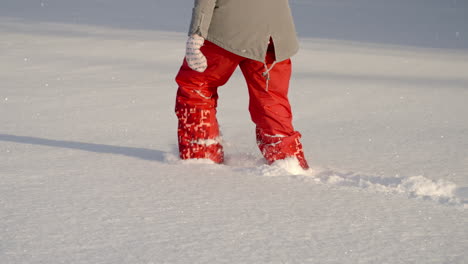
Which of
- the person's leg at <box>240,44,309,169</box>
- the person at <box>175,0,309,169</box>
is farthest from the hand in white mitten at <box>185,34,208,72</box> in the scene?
the person's leg at <box>240,44,309,169</box>

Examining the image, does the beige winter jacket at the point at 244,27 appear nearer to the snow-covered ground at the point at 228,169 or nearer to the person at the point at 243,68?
the person at the point at 243,68

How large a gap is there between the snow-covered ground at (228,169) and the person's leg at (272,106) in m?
0.07

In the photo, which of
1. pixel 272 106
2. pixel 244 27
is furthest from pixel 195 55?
pixel 272 106

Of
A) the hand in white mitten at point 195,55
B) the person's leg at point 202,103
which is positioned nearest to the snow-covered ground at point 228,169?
the person's leg at point 202,103

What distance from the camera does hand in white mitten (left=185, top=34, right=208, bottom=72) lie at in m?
1.98

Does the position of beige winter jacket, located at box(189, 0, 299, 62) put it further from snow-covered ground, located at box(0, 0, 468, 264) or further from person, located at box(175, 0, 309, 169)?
snow-covered ground, located at box(0, 0, 468, 264)

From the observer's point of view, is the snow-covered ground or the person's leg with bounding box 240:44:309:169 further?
the person's leg with bounding box 240:44:309:169

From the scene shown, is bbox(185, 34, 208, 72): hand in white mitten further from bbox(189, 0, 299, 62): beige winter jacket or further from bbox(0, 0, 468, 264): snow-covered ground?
bbox(0, 0, 468, 264): snow-covered ground

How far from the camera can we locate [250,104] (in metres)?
2.13

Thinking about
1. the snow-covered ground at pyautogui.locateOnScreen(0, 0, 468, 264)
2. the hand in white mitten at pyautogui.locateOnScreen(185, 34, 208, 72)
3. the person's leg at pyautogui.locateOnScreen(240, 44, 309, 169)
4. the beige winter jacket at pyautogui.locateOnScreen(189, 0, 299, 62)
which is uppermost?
the beige winter jacket at pyautogui.locateOnScreen(189, 0, 299, 62)

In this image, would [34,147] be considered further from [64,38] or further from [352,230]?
[64,38]

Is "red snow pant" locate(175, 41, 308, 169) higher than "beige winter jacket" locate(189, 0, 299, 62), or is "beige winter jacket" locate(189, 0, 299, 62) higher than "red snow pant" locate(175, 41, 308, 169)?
"beige winter jacket" locate(189, 0, 299, 62)

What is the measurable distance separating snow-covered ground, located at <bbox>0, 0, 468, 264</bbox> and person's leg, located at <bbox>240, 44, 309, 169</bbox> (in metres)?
0.07

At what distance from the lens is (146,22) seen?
21.0ft
